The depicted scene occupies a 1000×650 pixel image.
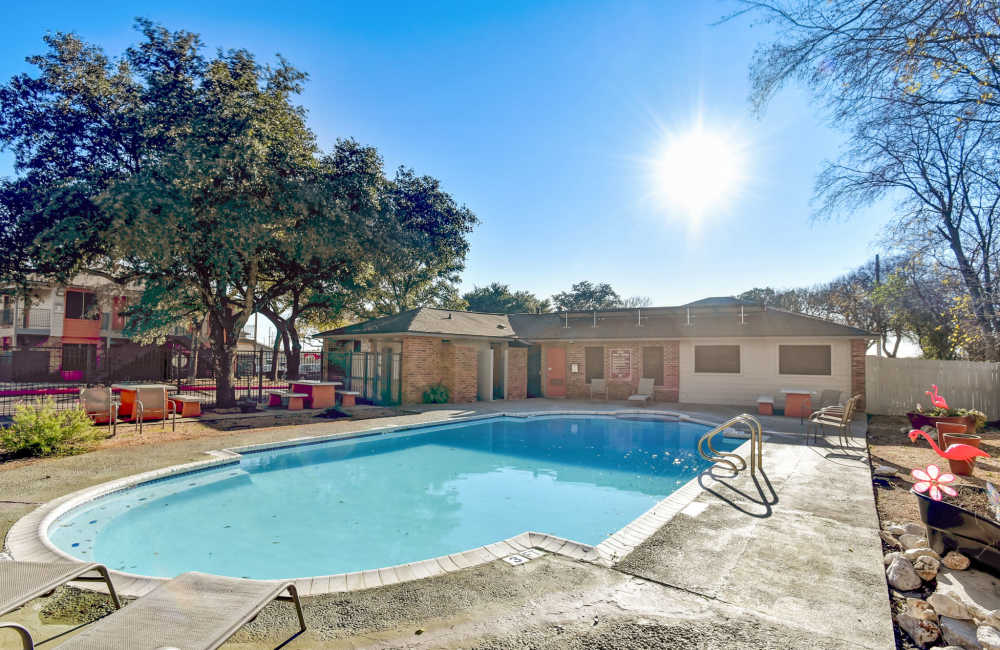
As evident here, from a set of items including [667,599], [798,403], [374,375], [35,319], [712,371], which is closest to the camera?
[667,599]

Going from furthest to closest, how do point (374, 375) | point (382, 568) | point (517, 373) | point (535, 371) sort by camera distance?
point (535, 371), point (517, 373), point (374, 375), point (382, 568)

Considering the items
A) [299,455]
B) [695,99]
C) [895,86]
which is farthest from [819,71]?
[299,455]

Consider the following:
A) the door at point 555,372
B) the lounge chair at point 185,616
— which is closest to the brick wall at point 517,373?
the door at point 555,372

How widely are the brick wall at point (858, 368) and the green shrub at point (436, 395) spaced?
45.4ft

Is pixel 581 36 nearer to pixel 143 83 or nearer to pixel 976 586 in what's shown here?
pixel 976 586

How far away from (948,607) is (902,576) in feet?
2.07

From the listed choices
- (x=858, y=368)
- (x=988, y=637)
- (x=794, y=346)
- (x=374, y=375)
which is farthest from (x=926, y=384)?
(x=374, y=375)

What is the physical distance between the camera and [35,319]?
29.9 m

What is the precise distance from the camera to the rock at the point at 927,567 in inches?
151

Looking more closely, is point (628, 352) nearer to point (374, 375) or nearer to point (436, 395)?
point (436, 395)

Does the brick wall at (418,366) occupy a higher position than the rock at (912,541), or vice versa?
the brick wall at (418,366)

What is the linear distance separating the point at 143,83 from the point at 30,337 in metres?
26.9

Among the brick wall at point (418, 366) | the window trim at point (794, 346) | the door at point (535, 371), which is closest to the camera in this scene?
the window trim at point (794, 346)

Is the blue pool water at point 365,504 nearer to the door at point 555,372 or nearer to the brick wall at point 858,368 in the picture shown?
the brick wall at point 858,368
